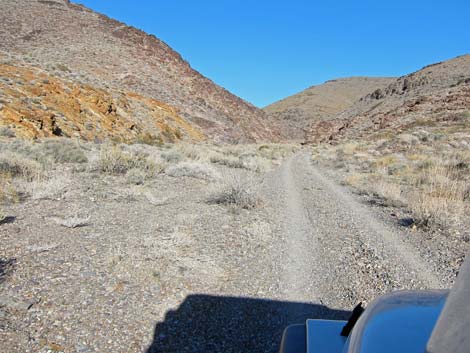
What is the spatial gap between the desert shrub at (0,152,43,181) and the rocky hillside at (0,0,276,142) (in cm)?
786

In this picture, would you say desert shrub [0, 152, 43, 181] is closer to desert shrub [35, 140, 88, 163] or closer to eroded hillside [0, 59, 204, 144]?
desert shrub [35, 140, 88, 163]

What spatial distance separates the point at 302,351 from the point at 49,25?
50.1 metres

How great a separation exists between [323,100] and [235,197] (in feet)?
378

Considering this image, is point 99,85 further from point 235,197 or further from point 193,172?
point 235,197

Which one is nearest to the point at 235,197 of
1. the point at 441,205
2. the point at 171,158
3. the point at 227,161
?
the point at 441,205

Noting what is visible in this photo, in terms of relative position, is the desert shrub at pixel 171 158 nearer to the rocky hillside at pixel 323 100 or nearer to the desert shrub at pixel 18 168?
the desert shrub at pixel 18 168

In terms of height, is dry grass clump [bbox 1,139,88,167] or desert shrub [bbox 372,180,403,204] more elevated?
dry grass clump [bbox 1,139,88,167]

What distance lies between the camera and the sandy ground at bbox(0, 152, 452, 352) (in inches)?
118

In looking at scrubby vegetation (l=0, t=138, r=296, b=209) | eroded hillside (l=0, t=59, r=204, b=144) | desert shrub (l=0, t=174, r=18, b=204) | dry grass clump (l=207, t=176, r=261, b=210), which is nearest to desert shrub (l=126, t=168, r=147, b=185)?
scrubby vegetation (l=0, t=138, r=296, b=209)

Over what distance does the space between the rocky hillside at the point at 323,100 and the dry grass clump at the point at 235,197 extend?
80.5m

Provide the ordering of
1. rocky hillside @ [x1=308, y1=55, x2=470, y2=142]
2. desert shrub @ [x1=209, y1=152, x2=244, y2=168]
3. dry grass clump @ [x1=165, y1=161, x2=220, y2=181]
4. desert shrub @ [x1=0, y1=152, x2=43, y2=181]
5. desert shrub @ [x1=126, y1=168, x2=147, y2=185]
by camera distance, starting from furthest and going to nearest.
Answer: rocky hillside @ [x1=308, y1=55, x2=470, y2=142], desert shrub @ [x1=209, y1=152, x2=244, y2=168], dry grass clump @ [x1=165, y1=161, x2=220, y2=181], desert shrub @ [x1=126, y1=168, x2=147, y2=185], desert shrub @ [x1=0, y1=152, x2=43, y2=181]

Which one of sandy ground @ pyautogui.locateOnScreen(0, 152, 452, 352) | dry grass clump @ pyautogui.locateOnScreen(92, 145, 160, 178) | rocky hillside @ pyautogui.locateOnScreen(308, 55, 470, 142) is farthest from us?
rocky hillside @ pyautogui.locateOnScreen(308, 55, 470, 142)

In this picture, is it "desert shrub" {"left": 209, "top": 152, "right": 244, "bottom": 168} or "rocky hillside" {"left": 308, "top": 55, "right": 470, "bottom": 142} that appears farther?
"rocky hillside" {"left": 308, "top": 55, "right": 470, "bottom": 142}

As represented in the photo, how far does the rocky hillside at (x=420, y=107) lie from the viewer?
3619 centimetres
